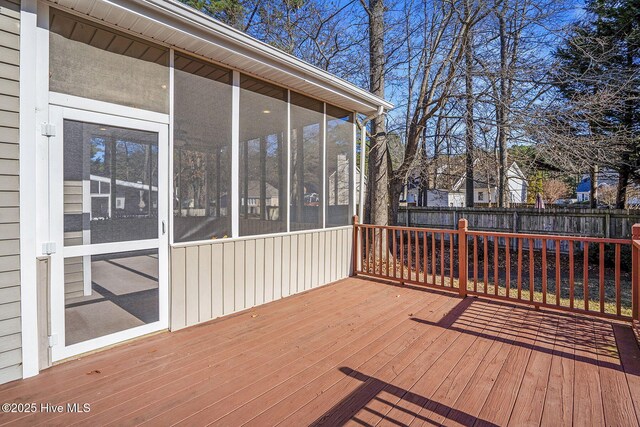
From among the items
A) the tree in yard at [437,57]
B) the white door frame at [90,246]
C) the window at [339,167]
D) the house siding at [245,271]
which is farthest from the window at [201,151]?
the tree in yard at [437,57]

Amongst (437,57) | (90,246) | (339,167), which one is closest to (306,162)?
(339,167)

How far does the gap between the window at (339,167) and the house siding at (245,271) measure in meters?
0.33

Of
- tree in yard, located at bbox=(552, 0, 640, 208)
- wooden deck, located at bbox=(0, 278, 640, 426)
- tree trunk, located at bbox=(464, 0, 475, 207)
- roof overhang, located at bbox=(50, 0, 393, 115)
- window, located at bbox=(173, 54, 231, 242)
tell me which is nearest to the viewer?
wooden deck, located at bbox=(0, 278, 640, 426)

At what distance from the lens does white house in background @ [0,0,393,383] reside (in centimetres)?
222

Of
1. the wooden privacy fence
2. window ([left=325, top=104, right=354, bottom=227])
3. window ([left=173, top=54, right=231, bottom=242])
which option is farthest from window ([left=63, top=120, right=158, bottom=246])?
the wooden privacy fence

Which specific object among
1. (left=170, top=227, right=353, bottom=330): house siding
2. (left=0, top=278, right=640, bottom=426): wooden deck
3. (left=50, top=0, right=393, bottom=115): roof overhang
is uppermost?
(left=50, top=0, right=393, bottom=115): roof overhang

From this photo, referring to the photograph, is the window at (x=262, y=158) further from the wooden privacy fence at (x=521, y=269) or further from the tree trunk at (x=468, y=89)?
the tree trunk at (x=468, y=89)

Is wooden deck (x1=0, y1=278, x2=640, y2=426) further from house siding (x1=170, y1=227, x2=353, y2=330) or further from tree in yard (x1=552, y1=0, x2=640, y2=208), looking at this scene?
tree in yard (x1=552, y1=0, x2=640, y2=208)

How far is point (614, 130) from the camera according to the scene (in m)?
7.49

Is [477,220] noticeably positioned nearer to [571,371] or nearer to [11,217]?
[571,371]

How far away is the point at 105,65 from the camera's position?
260cm

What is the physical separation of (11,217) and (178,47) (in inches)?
76.4

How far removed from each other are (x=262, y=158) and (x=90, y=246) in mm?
1920

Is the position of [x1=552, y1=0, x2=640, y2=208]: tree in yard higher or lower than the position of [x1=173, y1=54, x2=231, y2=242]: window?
higher
